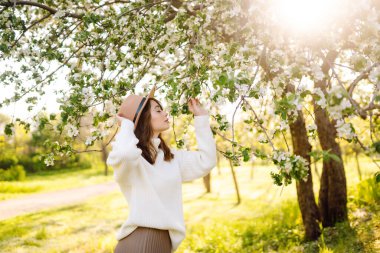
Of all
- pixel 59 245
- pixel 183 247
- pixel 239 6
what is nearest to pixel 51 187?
pixel 59 245

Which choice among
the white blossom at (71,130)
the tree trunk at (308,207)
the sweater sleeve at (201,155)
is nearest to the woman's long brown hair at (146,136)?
the sweater sleeve at (201,155)

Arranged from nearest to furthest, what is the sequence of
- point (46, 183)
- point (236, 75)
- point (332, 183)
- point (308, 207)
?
point (236, 75) < point (308, 207) < point (332, 183) < point (46, 183)

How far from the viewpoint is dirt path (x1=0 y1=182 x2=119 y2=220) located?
14526 mm

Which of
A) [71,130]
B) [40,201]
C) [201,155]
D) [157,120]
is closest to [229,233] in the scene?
[71,130]

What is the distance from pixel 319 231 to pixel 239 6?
5.14m

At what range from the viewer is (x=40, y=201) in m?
17.6

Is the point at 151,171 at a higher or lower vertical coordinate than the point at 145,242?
higher

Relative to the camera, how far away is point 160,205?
104 inches

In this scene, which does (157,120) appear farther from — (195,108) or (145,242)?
(145,242)

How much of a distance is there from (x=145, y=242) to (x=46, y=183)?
77.6 ft

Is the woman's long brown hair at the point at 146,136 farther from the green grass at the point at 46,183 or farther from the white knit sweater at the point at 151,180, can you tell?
the green grass at the point at 46,183

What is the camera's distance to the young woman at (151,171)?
2.60 metres

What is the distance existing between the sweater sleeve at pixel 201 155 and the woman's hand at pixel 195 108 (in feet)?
0.14

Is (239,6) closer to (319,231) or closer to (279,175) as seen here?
(279,175)
